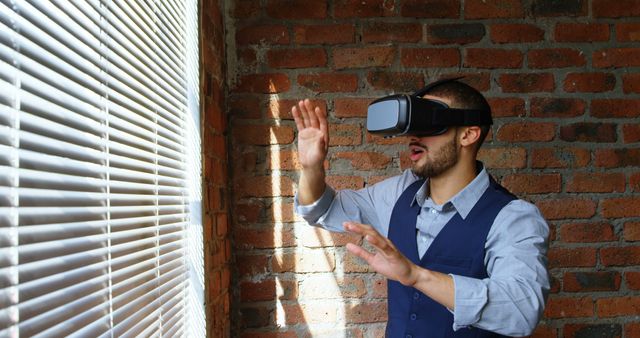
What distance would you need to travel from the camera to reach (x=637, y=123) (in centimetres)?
199

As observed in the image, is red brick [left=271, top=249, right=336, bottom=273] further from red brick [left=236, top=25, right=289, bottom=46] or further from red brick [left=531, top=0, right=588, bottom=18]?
red brick [left=531, top=0, right=588, bottom=18]

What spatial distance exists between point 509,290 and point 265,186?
0.97 m

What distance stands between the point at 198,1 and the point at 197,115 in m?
0.33

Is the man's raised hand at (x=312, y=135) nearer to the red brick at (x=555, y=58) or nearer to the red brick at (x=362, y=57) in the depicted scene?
the red brick at (x=362, y=57)

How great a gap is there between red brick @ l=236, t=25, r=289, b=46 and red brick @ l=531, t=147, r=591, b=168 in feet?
3.12

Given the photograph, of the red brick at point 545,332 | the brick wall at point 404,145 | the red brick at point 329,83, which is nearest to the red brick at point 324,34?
the brick wall at point 404,145

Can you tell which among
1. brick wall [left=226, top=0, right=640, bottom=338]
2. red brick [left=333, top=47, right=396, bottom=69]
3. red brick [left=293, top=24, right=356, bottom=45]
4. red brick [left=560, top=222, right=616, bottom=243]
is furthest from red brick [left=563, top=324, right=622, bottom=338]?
red brick [left=293, top=24, right=356, bottom=45]

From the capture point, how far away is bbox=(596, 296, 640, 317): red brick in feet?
6.48

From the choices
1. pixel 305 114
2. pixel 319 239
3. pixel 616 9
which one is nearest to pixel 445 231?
pixel 305 114

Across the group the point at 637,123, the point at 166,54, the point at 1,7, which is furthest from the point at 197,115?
the point at 637,123

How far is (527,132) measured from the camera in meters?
1.99

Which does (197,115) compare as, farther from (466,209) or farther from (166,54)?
(466,209)

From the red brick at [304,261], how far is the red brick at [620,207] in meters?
0.96

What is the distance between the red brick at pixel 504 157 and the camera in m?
1.98
